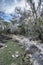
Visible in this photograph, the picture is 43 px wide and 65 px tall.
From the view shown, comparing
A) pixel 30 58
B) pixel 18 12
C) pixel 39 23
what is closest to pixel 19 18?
pixel 18 12

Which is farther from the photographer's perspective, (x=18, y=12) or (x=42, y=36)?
(x=18, y=12)

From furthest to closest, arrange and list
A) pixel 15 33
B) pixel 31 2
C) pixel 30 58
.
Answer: pixel 15 33, pixel 31 2, pixel 30 58

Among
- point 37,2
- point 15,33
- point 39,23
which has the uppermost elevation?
point 37,2

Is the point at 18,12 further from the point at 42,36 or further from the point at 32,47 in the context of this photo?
the point at 32,47

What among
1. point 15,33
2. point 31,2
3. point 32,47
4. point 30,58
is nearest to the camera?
point 30,58

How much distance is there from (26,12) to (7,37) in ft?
8.81

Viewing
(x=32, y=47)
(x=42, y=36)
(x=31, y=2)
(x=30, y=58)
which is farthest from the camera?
(x=31, y=2)

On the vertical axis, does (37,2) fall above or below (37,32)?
above

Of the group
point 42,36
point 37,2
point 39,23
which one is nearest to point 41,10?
point 37,2

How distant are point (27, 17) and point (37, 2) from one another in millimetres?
1443

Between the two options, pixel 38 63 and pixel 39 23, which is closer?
pixel 38 63

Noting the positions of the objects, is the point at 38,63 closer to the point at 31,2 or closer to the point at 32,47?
the point at 32,47

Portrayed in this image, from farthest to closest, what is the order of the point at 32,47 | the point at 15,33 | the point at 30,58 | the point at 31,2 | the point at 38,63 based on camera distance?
1. the point at 15,33
2. the point at 31,2
3. the point at 32,47
4. the point at 30,58
5. the point at 38,63

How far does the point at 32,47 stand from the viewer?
9.90 metres
